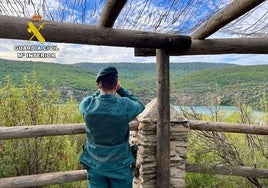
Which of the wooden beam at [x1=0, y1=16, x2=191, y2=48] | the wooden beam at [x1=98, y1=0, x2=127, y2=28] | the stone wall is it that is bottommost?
the stone wall

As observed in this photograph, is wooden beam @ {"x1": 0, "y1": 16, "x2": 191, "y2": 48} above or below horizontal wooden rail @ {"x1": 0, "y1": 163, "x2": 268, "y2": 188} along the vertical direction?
above

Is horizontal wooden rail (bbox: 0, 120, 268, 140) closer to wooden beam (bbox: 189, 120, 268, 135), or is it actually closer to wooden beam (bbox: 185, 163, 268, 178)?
wooden beam (bbox: 189, 120, 268, 135)

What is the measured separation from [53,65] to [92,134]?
18.5ft

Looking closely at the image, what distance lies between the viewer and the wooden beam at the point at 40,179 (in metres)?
4.19

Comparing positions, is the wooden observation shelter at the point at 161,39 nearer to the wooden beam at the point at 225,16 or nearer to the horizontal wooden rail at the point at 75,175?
the wooden beam at the point at 225,16

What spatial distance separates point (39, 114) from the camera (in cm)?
512

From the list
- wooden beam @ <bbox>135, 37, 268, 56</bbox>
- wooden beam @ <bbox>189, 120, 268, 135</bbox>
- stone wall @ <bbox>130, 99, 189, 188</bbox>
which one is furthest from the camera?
wooden beam @ <bbox>189, 120, 268, 135</bbox>

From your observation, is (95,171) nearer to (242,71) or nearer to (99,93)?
(99,93)

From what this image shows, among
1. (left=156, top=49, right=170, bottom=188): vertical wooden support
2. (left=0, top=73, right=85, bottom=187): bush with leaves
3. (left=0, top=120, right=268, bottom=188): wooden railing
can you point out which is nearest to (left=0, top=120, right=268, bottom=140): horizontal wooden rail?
(left=0, top=120, right=268, bottom=188): wooden railing

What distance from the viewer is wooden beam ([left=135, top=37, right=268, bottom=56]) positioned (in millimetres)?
3932

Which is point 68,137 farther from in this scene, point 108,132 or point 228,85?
point 228,85

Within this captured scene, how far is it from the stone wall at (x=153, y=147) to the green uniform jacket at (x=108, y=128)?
42.7 inches

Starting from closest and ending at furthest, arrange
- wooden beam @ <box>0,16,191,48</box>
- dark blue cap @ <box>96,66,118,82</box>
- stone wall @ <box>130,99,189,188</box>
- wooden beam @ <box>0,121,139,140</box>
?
wooden beam @ <box>0,16,191,48</box> < dark blue cap @ <box>96,66,118,82</box> < wooden beam @ <box>0,121,139,140</box> < stone wall @ <box>130,99,189,188</box>

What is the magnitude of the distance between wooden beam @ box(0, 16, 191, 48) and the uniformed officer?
0.40 metres
